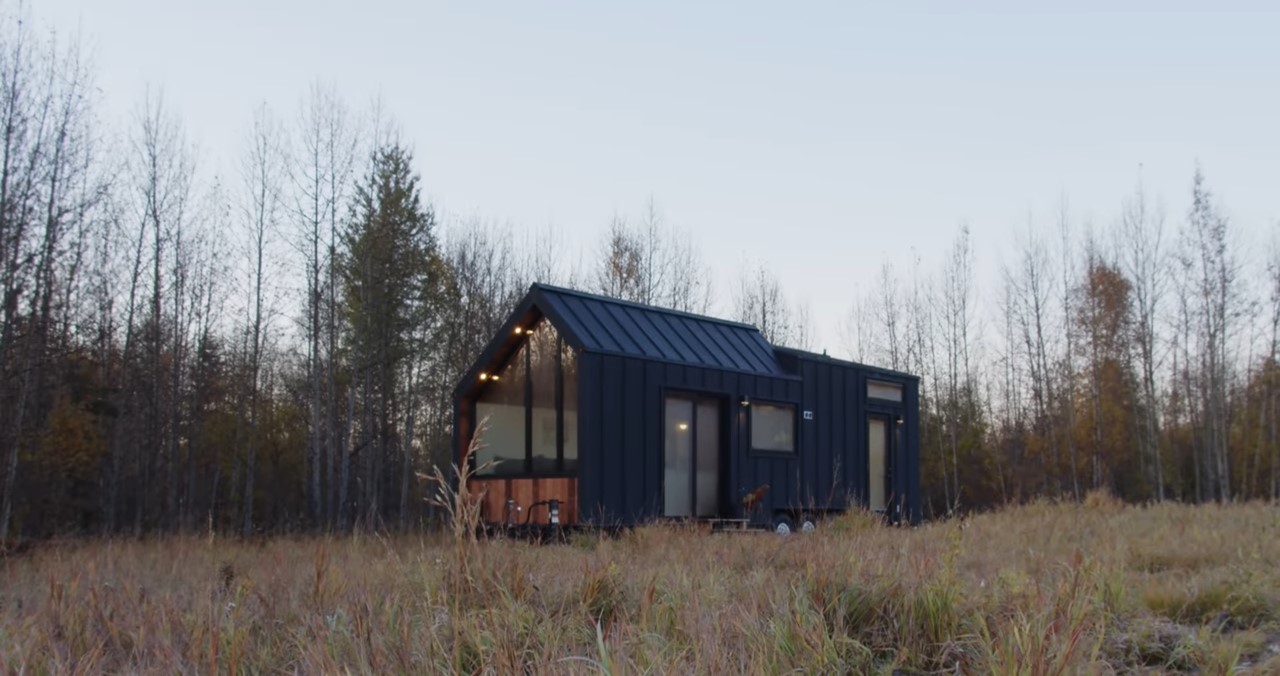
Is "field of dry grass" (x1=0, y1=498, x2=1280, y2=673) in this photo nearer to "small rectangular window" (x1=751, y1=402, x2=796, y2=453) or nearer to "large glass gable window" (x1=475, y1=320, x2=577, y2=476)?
"large glass gable window" (x1=475, y1=320, x2=577, y2=476)

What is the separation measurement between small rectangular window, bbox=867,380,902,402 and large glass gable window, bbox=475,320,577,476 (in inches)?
234

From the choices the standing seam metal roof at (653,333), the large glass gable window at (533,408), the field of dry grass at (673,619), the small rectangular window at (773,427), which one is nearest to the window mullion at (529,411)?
the large glass gable window at (533,408)

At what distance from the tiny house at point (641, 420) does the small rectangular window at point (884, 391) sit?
50.3 inches

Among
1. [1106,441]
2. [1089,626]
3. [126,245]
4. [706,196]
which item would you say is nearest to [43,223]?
[126,245]

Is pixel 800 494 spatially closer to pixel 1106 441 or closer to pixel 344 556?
pixel 344 556

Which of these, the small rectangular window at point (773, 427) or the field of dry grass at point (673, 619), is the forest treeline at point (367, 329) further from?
the field of dry grass at point (673, 619)

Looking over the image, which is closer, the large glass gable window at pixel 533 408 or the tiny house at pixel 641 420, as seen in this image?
the tiny house at pixel 641 420

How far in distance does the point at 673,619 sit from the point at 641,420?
8184 millimetres

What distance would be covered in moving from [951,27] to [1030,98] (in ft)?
13.4

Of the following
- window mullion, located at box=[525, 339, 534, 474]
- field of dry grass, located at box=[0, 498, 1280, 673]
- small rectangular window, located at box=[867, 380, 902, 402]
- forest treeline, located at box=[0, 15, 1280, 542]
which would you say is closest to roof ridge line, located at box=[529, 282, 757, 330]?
window mullion, located at box=[525, 339, 534, 474]

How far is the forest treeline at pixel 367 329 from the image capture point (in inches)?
653

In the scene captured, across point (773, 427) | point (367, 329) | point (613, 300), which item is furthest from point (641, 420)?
point (367, 329)

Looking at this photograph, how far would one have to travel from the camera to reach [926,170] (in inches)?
621

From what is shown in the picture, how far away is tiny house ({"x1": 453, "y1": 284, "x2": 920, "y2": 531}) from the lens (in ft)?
37.3
